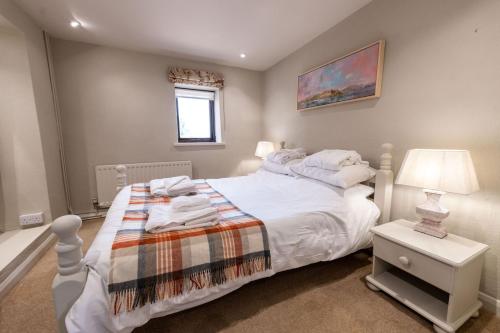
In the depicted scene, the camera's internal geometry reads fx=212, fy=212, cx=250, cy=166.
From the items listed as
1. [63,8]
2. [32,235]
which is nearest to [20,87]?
[63,8]

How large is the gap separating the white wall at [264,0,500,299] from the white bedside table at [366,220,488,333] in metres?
0.26

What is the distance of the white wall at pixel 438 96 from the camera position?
133cm

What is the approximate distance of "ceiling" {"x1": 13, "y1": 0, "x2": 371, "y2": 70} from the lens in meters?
1.98

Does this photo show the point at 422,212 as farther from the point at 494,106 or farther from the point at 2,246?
the point at 2,246

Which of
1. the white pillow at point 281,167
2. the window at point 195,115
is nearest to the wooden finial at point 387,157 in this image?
the white pillow at point 281,167

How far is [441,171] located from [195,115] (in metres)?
3.29

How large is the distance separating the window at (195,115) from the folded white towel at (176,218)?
2381mm

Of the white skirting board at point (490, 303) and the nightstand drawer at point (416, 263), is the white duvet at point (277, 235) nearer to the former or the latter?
the nightstand drawer at point (416, 263)

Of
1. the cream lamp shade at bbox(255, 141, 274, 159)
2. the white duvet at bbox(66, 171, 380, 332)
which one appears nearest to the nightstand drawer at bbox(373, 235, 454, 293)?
the white duvet at bbox(66, 171, 380, 332)

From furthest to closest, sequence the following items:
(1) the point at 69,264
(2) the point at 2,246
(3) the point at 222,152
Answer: (3) the point at 222,152, (2) the point at 2,246, (1) the point at 69,264

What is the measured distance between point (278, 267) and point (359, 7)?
96.4 inches

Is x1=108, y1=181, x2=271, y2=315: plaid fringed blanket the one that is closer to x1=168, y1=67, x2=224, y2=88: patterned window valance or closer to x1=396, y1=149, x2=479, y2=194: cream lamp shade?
x1=396, y1=149, x2=479, y2=194: cream lamp shade

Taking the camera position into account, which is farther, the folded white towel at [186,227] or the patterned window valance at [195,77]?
the patterned window valance at [195,77]

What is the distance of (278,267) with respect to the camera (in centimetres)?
132
